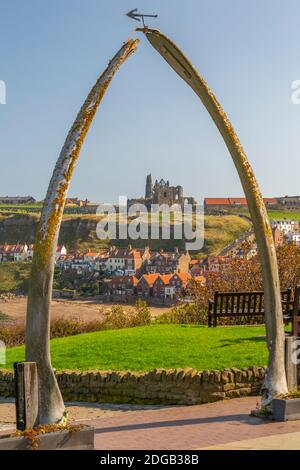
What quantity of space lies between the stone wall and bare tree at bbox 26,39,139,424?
4.13 m

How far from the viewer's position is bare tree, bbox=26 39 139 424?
8.98 metres

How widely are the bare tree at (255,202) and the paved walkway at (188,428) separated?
0.89 m

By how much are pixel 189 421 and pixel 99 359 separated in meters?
5.20

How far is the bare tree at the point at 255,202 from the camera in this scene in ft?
35.7

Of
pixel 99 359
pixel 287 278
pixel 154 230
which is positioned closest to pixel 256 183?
pixel 99 359

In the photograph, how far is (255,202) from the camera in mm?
11219

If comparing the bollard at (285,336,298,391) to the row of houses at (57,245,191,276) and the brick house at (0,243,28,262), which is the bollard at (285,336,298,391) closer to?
the row of houses at (57,245,191,276)

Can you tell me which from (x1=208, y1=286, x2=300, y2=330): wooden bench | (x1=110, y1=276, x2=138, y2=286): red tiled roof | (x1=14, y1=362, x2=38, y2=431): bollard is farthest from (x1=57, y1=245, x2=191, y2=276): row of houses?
(x1=14, y1=362, x2=38, y2=431): bollard

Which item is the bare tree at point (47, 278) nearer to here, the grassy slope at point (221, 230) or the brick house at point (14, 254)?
the grassy slope at point (221, 230)

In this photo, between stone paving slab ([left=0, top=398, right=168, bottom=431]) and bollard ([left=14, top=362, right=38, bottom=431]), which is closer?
bollard ([left=14, top=362, right=38, bottom=431])

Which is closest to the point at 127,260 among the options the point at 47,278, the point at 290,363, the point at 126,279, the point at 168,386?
the point at 126,279

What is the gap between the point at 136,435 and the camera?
31.9ft

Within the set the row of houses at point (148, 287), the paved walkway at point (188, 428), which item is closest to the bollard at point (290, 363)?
the paved walkway at point (188, 428)

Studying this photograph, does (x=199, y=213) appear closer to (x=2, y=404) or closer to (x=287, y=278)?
(x=287, y=278)
